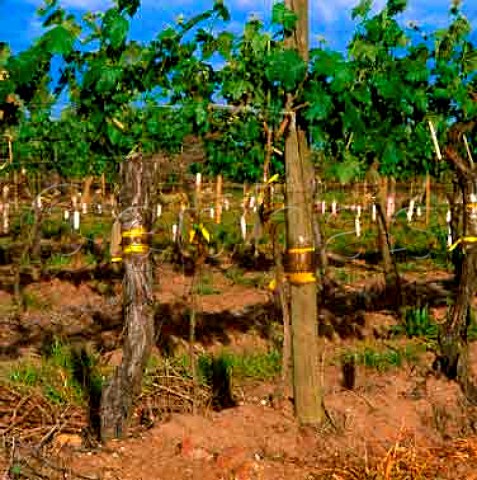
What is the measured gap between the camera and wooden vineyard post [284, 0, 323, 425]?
3.87 metres

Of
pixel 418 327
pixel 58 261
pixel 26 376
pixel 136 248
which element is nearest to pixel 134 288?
pixel 136 248

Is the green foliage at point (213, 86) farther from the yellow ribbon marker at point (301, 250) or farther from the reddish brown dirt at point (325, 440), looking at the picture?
the reddish brown dirt at point (325, 440)

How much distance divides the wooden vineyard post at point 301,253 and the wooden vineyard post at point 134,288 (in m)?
0.72

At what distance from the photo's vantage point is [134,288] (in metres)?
3.80

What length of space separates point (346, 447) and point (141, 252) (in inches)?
55.9

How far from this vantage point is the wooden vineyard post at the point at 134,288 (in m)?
3.80

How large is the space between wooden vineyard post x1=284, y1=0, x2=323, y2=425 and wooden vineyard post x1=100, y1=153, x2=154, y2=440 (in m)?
0.72

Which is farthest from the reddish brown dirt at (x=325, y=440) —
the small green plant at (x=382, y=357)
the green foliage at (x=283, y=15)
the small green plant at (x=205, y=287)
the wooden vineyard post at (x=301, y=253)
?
the small green plant at (x=205, y=287)

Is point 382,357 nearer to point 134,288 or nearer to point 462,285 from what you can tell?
point 462,285

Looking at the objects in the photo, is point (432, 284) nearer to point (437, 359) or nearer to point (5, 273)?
point (437, 359)

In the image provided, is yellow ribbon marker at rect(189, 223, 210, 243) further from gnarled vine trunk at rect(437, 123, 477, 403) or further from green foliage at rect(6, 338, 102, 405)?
gnarled vine trunk at rect(437, 123, 477, 403)

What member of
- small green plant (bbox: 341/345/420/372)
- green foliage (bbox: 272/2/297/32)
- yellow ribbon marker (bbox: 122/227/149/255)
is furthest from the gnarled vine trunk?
yellow ribbon marker (bbox: 122/227/149/255)

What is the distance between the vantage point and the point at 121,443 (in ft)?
12.2

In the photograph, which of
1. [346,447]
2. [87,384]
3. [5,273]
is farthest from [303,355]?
[5,273]
